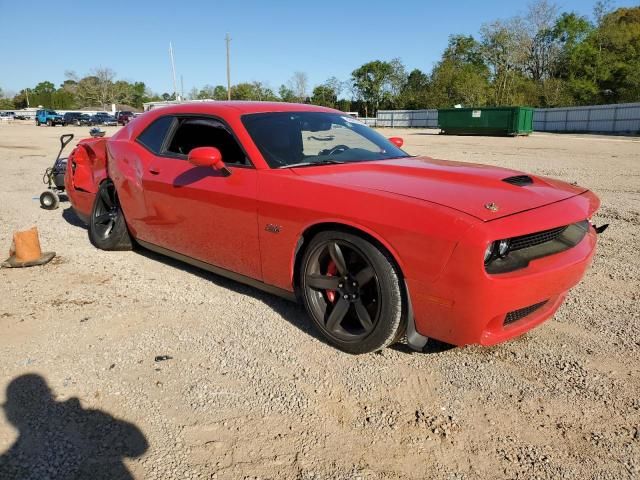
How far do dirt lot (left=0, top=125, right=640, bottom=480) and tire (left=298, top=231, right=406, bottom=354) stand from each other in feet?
0.54

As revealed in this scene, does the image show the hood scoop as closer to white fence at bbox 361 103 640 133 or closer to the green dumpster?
the green dumpster

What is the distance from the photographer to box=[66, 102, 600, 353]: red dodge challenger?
2.47 m

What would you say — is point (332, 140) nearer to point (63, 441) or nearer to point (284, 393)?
point (284, 393)

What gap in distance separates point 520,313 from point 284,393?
135cm

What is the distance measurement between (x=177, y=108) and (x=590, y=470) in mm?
3825

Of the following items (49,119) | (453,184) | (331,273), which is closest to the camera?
(453,184)

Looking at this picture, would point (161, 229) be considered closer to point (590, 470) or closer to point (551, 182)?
point (551, 182)

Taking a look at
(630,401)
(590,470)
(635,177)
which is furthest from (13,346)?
(635,177)

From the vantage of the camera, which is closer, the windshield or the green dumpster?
the windshield

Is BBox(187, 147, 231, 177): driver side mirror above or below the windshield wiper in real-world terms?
above

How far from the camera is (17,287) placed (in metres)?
4.15

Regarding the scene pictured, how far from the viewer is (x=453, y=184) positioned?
9.53 ft

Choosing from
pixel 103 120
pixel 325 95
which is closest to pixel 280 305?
pixel 103 120

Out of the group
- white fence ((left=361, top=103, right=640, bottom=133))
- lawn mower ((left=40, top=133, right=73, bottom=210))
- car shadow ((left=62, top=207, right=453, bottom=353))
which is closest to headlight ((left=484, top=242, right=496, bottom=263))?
car shadow ((left=62, top=207, right=453, bottom=353))
